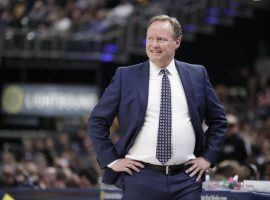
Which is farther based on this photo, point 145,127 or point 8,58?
point 8,58

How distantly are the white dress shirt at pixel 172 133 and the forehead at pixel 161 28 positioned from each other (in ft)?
0.91

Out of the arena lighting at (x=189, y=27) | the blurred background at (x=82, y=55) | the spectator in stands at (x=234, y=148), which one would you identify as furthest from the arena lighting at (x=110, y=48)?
the spectator in stands at (x=234, y=148)

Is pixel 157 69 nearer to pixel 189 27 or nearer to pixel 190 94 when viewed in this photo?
pixel 190 94

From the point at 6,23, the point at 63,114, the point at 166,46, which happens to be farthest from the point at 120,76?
the point at 63,114

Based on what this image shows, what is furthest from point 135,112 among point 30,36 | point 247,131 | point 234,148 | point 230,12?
point 230,12

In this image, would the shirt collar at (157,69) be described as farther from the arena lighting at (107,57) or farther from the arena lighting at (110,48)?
the arena lighting at (107,57)

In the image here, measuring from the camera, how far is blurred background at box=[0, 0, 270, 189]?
1875 centimetres

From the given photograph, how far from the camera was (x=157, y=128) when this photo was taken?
4520 millimetres

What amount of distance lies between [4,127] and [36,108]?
3.18ft

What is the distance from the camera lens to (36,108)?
20922 mm

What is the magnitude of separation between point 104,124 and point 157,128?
309 mm

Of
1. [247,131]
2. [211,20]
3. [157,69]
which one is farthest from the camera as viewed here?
[211,20]

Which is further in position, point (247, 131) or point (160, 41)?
point (247, 131)

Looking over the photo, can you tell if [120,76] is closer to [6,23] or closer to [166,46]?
[166,46]
